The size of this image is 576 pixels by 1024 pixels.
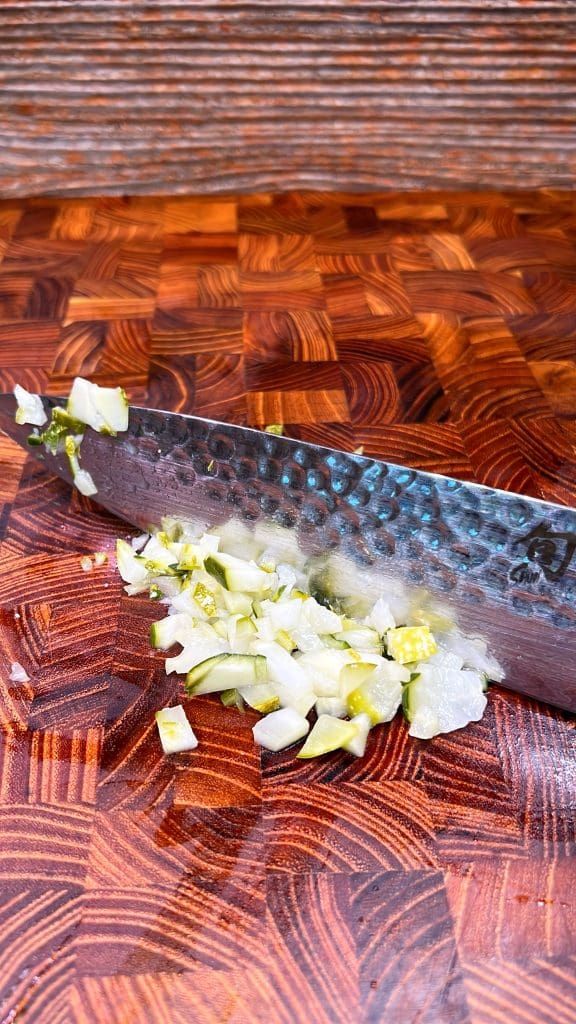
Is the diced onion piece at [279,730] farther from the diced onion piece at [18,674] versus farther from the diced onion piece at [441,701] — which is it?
the diced onion piece at [18,674]

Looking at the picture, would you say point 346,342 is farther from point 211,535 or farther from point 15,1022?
point 15,1022

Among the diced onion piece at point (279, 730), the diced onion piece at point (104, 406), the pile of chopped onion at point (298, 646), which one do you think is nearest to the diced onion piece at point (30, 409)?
the diced onion piece at point (104, 406)

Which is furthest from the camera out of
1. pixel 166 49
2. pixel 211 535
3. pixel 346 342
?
pixel 166 49

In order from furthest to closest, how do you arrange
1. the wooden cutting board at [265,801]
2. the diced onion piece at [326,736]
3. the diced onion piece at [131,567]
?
the diced onion piece at [131,567] < the diced onion piece at [326,736] < the wooden cutting board at [265,801]

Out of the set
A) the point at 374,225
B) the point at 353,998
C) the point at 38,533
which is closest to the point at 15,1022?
the point at 353,998

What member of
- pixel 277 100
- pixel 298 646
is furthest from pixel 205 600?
pixel 277 100
